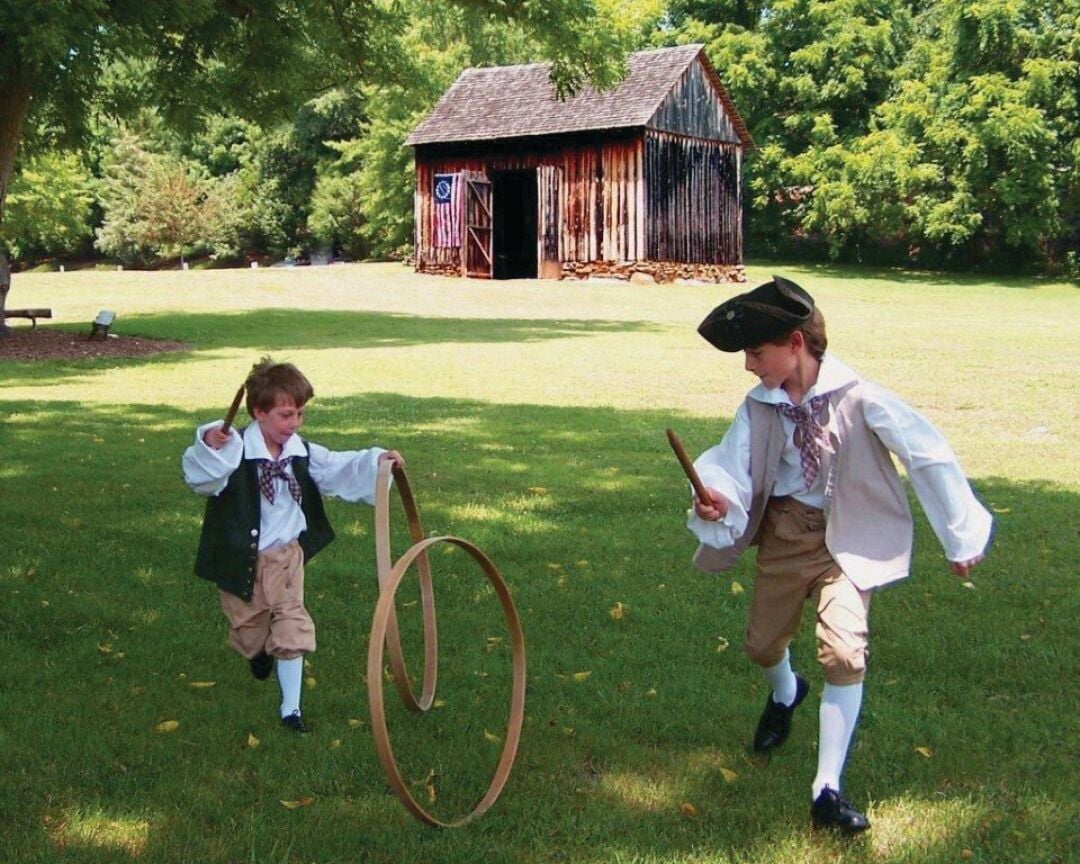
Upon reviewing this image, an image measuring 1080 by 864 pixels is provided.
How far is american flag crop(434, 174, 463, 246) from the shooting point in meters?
39.4

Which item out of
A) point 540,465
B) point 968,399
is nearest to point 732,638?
point 540,465

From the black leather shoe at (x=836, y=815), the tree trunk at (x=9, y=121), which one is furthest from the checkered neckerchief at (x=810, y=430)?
the tree trunk at (x=9, y=121)

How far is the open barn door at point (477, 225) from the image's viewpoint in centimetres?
3928

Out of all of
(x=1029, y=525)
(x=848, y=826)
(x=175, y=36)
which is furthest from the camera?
(x=175, y=36)

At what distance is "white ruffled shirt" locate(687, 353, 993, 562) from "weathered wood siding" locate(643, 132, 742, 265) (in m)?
33.4

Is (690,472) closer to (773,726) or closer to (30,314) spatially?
(773,726)

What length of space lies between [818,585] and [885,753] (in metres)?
0.75

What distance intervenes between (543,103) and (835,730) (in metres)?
36.8

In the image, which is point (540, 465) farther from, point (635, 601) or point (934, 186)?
point (934, 186)

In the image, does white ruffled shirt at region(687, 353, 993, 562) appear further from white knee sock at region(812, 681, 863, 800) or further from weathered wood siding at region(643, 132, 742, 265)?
weathered wood siding at region(643, 132, 742, 265)

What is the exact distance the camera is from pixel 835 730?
4.17m

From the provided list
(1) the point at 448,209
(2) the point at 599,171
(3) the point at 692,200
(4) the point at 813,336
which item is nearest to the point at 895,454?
(4) the point at 813,336

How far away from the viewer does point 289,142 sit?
59.4m

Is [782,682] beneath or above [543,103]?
beneath
